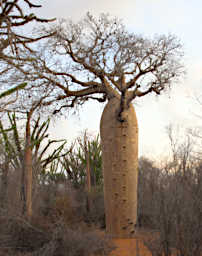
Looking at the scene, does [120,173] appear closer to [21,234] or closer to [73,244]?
[73,244]

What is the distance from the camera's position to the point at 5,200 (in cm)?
702

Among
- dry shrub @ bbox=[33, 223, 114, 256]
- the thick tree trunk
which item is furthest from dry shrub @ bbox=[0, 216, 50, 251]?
the thick tree trunk

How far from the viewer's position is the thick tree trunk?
7.06 meters

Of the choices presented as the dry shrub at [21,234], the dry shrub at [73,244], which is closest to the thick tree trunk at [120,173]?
the dry shrub at [73,244]

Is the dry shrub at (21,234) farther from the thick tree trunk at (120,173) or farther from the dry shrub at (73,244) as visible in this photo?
the thick tree trunk at (120,173)

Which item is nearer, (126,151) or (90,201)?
(126,151)

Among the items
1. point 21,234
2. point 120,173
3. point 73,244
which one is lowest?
point 73,244

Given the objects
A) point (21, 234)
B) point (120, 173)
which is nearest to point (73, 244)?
point (21, 234)

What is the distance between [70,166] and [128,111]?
755 cm

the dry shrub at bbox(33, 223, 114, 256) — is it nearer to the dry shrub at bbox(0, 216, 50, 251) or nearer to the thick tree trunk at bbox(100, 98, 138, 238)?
the dry shrub at bbox(0, 216, 50, 251)

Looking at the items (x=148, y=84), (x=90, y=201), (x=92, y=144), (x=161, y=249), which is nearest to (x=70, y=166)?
(x=92, y=144)

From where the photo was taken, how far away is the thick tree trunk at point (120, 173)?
706 cm

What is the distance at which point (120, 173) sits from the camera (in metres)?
7.11

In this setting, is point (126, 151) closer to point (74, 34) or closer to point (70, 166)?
point (74, 34)
